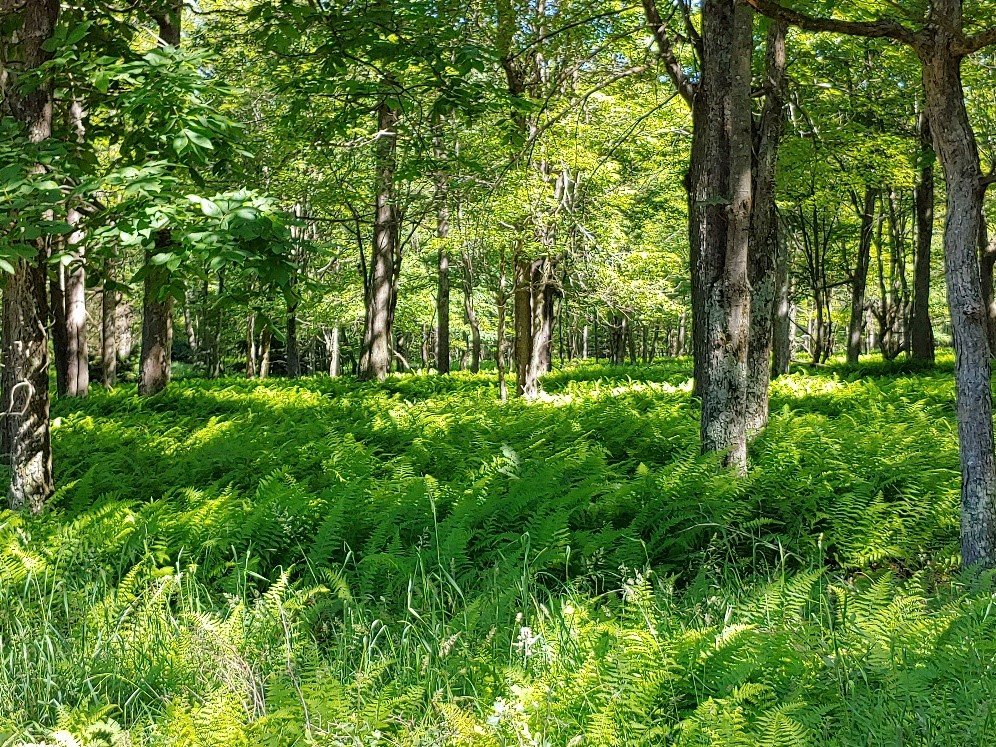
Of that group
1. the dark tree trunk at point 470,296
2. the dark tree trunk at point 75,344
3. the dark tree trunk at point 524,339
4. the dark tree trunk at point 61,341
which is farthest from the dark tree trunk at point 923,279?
the dark tree trunk at point 61,341

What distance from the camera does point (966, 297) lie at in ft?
13.2

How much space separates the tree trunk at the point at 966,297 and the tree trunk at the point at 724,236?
1672 mm

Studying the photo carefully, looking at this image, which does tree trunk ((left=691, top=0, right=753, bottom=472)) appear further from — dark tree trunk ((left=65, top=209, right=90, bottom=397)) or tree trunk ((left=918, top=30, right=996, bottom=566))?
dark tree trunk ((left=65, top=209, right=90, bottom=397))

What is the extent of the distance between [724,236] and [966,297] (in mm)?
2089

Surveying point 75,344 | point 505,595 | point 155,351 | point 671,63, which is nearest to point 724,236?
point 505,595

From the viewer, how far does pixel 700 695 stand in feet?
9.41

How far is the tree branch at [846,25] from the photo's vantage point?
4.17 metres

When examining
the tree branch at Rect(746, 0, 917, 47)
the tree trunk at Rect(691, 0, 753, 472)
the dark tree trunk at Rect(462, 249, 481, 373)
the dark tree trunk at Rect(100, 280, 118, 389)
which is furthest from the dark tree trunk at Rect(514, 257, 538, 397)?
the dark tree trunk at Rect(100, 280, 118, 389)

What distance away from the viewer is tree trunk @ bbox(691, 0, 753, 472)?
18.9ft

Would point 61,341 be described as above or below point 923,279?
below

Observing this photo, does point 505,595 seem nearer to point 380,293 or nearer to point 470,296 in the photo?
point 380,293

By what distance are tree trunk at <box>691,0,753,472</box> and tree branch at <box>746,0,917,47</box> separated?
4.29 ft

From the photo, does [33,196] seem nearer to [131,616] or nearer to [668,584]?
[131,616]

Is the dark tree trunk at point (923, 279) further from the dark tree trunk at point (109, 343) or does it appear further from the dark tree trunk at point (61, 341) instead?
the dark tree trunk at point (109, 343)
